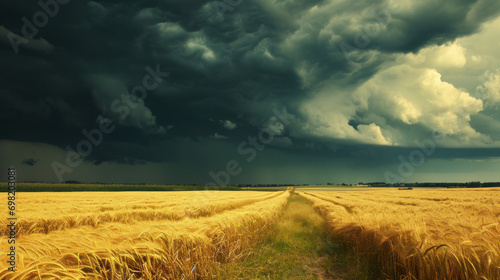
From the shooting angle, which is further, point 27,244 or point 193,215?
point 193,215

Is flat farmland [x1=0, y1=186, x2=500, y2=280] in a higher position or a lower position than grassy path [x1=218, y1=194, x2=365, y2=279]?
higher

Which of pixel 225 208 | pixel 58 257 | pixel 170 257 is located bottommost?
pixel 225 208

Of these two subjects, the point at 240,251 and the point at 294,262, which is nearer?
the point at 240,251

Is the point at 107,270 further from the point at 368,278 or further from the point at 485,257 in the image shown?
the point at 368,278

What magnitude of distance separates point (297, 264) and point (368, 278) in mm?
1978

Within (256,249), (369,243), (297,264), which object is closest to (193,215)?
(256,249)

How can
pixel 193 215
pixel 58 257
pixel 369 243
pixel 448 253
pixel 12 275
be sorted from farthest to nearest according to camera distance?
pixel 193 215 < pixel 369 243 < pixel 448 253 < pixel 58 257 < pixel 12 275

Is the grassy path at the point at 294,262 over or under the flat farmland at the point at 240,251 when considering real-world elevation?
under

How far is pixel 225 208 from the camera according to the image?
595 inches

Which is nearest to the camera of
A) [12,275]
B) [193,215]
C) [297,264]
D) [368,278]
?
[12,275]

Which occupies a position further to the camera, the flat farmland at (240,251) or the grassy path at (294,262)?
the grassy path at (294,262)

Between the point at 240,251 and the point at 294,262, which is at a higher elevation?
the point at 240,251

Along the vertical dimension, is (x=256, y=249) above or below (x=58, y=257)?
below

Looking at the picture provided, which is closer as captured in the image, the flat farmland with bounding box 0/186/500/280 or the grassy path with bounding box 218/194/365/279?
the flat farmland with bounding box 0/186/500/280
